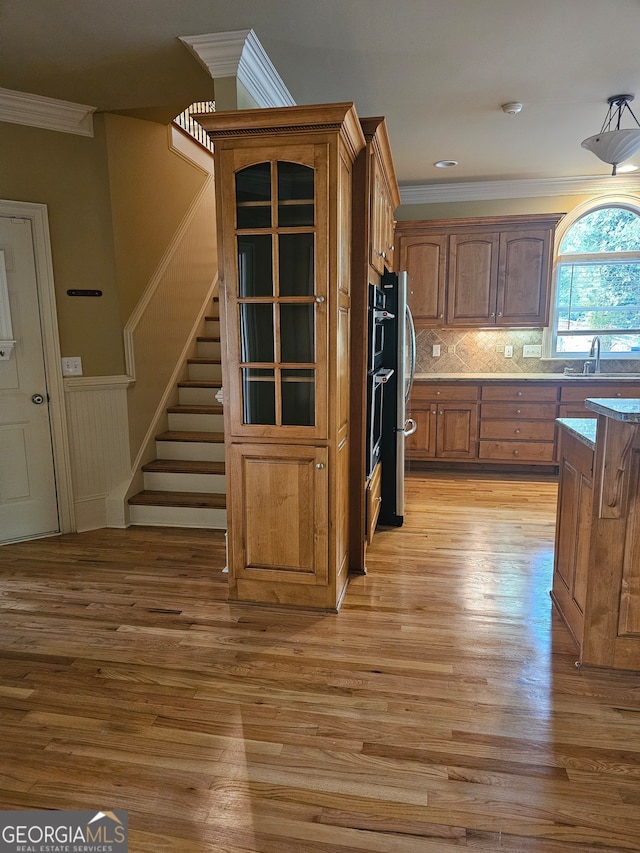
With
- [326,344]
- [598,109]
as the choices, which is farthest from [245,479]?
[598,109]

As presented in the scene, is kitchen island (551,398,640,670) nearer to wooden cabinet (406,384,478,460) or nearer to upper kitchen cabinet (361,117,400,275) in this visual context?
upper kitchen cabinet (361,117,400,275)

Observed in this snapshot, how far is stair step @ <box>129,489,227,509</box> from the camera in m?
3.80

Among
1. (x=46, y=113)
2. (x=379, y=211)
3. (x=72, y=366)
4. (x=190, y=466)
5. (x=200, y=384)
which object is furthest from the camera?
(x=200, y=384)

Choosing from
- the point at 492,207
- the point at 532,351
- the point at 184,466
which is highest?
the point at 492,207

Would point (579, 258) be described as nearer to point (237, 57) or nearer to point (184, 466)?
point (237, 57)

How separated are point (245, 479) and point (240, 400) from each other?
393 mm

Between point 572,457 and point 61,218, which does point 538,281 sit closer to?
point 572,457

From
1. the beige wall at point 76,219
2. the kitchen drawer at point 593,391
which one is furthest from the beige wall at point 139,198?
the kitchen drawer at point 593,391

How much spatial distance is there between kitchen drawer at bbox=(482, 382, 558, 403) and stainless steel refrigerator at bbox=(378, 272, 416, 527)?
1.56m

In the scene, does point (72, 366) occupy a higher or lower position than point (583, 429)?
higher

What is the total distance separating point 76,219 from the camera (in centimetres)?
362

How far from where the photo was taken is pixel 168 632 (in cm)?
251

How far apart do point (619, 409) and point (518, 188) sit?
4.18 m

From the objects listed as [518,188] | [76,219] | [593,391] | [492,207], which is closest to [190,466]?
[76,219]
